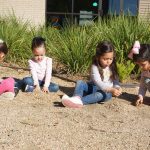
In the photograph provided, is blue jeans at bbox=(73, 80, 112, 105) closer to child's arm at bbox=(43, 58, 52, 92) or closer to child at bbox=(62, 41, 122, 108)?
child at bbox=(62, 41, 122, 108)

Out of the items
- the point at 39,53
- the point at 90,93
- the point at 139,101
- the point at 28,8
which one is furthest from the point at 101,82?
the point at 28,8

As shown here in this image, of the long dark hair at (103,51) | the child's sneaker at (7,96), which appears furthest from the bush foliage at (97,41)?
the child's sneaker at (7,96)

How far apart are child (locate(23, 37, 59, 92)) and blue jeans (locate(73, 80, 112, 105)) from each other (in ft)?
1.83

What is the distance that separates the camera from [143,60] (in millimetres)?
5910

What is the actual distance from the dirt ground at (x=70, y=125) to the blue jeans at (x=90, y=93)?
8 centimetres

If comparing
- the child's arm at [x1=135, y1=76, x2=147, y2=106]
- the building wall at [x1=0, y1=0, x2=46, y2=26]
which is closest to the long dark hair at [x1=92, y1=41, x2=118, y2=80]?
the child's arm at [x1=135, y1=76, x2=147, y2=106]

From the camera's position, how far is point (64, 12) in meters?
15.6

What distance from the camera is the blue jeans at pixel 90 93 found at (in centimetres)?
608

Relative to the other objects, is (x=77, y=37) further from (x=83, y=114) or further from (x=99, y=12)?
(x=99, y=12)

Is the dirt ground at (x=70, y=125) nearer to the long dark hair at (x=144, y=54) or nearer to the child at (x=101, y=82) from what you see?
the child at (x=101, y=82)

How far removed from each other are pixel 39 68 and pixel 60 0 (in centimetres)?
930

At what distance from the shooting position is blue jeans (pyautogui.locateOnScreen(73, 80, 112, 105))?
6082 mm

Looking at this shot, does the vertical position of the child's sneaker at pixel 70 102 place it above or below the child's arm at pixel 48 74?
below

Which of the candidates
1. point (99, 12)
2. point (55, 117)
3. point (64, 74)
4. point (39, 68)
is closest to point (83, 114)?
point (55, 117)
